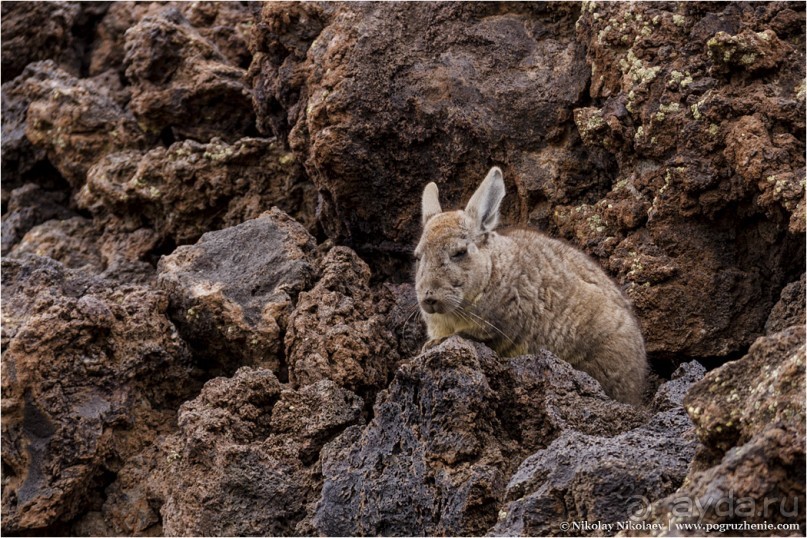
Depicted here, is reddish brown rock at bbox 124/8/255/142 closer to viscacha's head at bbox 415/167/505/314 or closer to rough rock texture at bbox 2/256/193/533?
rough rock texture at bbox 2/256/193/533

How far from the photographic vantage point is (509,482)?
5141mm

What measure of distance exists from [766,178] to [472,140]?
2.38 metres

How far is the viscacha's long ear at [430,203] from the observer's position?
7.75 meters

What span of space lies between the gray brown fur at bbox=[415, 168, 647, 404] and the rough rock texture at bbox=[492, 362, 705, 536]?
1.89m

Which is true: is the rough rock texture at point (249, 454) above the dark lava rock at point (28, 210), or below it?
below

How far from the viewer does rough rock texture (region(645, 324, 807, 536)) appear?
3.92 meters

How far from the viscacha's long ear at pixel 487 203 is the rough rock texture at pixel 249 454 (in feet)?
5.42

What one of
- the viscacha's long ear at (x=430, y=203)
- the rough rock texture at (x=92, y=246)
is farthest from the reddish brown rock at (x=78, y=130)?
Result: the viscacha's long ear at (x=430, y=203)

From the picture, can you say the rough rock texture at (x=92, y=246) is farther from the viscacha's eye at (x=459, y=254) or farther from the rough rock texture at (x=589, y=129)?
the viscacha's eye at (x=459, y=254)

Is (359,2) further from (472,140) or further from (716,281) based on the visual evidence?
(716,281)

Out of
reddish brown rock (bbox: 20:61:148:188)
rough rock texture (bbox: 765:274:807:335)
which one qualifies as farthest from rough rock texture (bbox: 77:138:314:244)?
rough rock texture (bbox: 765:274:807:335)

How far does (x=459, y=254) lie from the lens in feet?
23.9

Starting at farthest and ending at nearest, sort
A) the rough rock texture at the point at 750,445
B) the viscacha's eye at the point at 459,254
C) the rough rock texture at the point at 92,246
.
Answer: the rough rock texture at the point at 92,246 < the viscacha's eye at the point at 459,254 < the rough rock texture at the point at 750,445

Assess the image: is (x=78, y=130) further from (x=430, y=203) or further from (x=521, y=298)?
(x=521, y=298)
